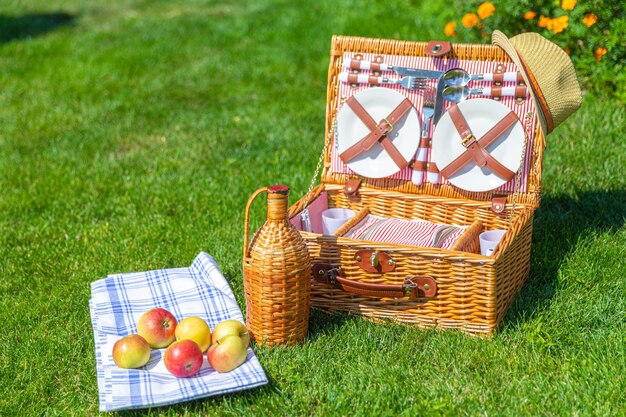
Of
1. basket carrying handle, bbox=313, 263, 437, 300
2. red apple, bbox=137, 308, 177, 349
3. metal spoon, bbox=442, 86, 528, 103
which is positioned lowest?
red apple, bbox=137, 308, 177, 349

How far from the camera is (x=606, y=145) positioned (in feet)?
14.8

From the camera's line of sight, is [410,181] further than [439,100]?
Yes

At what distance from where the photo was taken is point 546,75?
3.13 m

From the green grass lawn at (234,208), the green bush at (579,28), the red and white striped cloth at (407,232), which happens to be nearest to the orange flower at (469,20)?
the green bush at (579,28)

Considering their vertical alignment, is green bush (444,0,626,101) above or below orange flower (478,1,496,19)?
below

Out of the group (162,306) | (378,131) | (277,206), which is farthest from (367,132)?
(162,306)

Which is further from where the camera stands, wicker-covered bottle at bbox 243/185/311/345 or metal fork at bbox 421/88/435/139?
metal fork at bbox 421/88/435/139

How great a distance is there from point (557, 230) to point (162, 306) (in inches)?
73.5

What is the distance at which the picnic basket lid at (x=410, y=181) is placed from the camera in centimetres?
333

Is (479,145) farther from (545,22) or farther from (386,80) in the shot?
(545,22)

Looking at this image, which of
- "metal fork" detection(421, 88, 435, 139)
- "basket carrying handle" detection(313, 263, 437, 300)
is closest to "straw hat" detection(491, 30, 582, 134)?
"metal fork" detection(421, 88, 435, 139)

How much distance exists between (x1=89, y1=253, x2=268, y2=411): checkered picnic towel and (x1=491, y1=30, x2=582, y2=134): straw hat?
1.46 m

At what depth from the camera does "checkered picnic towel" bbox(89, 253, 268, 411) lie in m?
2.64

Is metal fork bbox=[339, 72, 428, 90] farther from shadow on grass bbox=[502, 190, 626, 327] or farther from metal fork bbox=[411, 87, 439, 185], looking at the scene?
shadow on grass bbox=[502, 190, 626, 327]
